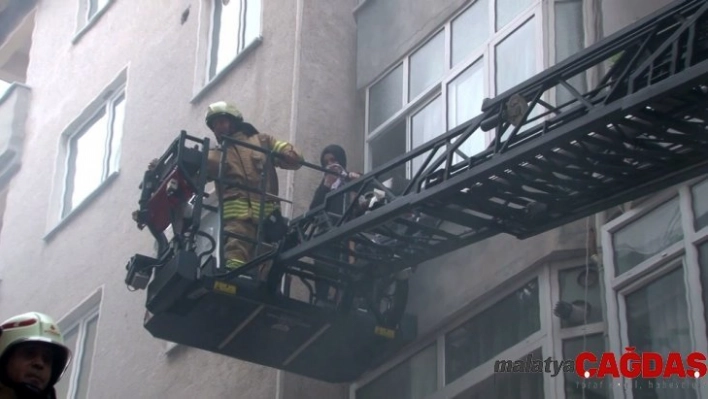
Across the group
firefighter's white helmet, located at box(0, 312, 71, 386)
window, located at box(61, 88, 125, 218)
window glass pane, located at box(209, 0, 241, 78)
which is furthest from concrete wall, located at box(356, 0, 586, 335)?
window, located at box(61, 88, 125, 218)

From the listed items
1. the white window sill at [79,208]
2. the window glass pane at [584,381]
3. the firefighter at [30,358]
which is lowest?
the firefighter at [30,358]

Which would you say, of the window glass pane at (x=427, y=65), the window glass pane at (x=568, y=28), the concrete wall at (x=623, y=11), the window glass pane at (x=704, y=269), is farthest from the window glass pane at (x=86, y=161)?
the window glass pane at (x=704, y=269)

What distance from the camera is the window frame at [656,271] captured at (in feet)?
29.4

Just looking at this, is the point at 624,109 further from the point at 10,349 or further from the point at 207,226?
the point at 207,226

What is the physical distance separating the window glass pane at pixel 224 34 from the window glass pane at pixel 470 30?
4007mm

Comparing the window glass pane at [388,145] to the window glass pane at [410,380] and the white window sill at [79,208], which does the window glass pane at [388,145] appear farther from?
the white window sill at [79,208]

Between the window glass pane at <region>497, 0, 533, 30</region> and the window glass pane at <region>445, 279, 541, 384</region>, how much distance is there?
2.54 meters

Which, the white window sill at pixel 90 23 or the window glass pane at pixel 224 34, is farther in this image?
the white window sill at pixel 90 23

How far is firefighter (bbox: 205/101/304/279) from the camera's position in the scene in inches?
458

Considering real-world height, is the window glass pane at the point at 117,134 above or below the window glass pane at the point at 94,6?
below

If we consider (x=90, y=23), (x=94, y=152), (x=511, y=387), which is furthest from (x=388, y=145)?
(x=90, y=23)

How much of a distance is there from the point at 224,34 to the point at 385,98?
3.66 meters

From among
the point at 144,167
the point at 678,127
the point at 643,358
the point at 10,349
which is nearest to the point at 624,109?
the point at 678,127


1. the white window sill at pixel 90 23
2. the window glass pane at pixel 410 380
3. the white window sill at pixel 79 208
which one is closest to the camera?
the window glass pane at pixel 410 380
